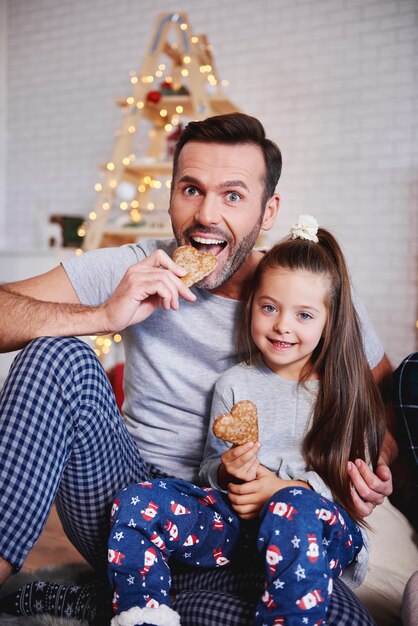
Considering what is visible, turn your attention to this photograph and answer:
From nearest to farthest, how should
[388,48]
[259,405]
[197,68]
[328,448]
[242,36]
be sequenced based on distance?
1. [328,448]
2. [259,405]
3. [197,68]
4. [388,48]
5. [242,36]

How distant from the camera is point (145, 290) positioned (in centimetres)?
139

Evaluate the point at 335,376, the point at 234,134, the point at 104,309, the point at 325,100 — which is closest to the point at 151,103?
the point at 325,100

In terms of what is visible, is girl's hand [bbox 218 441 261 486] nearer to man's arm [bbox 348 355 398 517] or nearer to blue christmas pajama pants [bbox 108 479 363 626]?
blue christmas pajama pants [bbox 108 479 363 626]


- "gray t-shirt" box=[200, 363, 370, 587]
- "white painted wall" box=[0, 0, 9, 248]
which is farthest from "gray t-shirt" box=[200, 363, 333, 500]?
"white painted wall" box=[0, 0, 9, 248]

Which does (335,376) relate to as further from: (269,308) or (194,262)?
(194,262)

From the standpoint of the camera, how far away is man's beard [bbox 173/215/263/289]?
1625 millimetres

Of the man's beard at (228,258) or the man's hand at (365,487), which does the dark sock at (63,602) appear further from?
the man's beard at (228,258)

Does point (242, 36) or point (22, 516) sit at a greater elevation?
point (242, 36)

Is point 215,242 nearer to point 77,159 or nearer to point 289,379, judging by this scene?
point 289,379

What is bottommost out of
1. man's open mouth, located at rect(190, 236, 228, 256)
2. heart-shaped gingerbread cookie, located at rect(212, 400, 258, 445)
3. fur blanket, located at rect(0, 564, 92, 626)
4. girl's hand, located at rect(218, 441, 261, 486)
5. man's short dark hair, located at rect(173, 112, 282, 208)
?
fur blanket, located at rect(0, 564, 92, 626)

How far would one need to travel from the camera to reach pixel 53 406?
1190mm

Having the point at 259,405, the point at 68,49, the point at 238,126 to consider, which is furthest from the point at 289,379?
the point at 68,49

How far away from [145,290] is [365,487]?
2.26 ft

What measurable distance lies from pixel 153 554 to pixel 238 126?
1160mm
